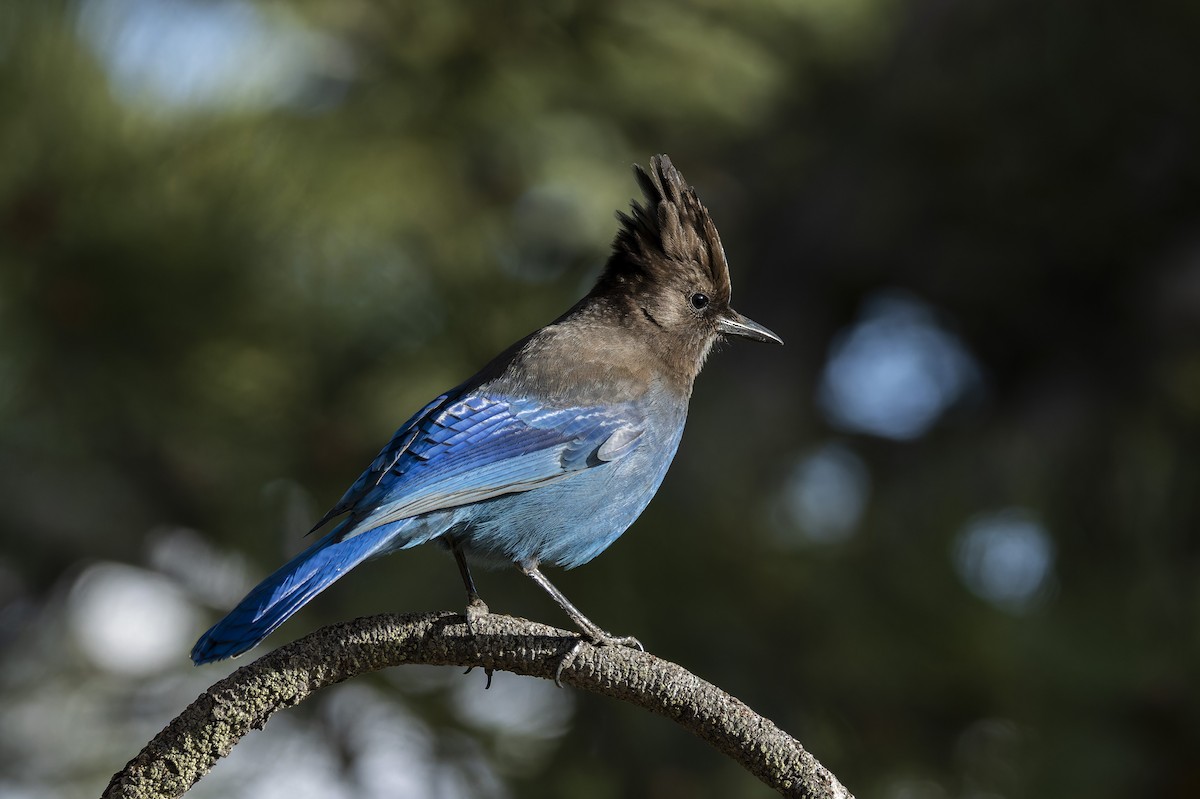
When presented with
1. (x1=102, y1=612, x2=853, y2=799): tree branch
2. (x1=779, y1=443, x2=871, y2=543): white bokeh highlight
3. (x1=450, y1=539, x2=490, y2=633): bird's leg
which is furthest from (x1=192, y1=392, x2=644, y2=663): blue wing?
(x1=779, y1=443, x2=871, y2=543): white bokeh highlight

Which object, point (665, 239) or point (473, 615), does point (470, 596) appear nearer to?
point (473, 615)

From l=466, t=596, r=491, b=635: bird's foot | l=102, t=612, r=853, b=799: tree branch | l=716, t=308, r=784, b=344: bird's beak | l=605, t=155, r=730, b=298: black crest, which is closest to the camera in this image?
l=102, t=612, r=853, b=799: tree branch

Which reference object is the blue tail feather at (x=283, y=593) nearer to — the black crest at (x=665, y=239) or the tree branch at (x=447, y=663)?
the tree branch at (x=447, y=663)

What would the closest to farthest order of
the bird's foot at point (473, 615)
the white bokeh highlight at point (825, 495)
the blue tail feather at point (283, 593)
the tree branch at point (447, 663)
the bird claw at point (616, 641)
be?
Answer: the tree branch at point (447, 663) → the bird's foot at point (473, 615) → the blue tail feather at point (283, 593) → the bird claw at point (616, 641) → the white bokeh highlight at point (825, 495)

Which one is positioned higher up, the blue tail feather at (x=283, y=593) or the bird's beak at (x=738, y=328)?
the bird's beak at (x=738, y=328)

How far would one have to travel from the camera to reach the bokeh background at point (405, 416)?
10.2ft

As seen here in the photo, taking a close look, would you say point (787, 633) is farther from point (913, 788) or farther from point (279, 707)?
point (279, 707)

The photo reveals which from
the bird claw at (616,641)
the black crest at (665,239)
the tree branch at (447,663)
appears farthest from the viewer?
the black crest at (665,239)

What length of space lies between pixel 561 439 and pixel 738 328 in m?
0.61

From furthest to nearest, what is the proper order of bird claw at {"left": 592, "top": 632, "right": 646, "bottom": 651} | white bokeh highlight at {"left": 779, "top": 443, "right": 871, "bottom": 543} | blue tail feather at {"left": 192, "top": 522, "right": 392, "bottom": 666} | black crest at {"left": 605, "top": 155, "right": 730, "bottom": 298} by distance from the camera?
white bokeh highlight at {"left": 779, "top": 443, "right": 871, "bottom": 543}
black crest at {"left": 605, "top": 155, "right": 730, "bottom": 298}
bird claw at {"left": 592, "top": 632, "right": 646, "bottom": 651}
blue tail feather at {"left": 192, "top": 522, "right": 392, "bottom": 666}

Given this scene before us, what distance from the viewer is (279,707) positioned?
1841 mm

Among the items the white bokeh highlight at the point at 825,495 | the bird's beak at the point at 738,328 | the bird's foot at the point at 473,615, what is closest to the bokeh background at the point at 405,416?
the white bokeh highlight at the point at 825,495

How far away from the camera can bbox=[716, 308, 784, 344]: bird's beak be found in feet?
10.6

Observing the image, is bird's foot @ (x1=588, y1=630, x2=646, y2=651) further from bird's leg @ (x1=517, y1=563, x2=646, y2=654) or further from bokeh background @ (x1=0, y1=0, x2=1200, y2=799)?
bokeh background @ (x1=0, y1=0, x2=1200, y2=799)
